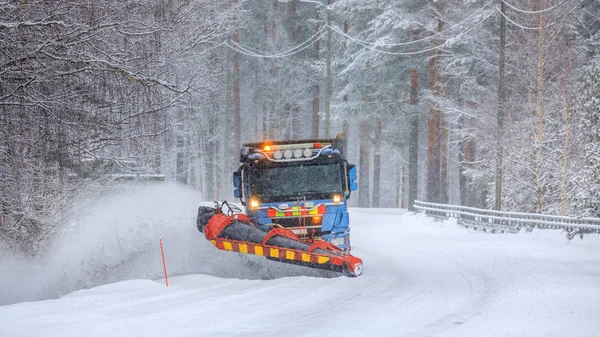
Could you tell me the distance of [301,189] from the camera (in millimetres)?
13461

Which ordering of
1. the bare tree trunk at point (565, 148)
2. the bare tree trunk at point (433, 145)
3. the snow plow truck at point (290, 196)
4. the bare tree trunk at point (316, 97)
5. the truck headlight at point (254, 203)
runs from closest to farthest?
1. the snow plow truck at point (290, 196)
2. the truck headlight at point (254, 203)
3. the bare tree trunk at point (565, 148)
4. the bare tree trunk at point (433, 145)
5. the bare tree trunk at point (316, 97)

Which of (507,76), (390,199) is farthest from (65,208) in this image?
(390,199)

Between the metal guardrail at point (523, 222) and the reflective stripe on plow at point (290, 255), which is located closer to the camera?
the reflective stripe on plow at point (290, 255)

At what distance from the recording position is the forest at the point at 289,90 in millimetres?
8219

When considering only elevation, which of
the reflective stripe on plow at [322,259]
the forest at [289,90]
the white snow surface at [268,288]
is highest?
the forest at [289,90]

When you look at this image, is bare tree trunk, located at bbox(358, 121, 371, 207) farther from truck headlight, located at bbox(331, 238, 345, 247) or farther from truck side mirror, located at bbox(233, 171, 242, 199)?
truck headlight, located at bbox(331, 238, 345, 247)

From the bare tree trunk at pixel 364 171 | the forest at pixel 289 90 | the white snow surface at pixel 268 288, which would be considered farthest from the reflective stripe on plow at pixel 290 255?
the bare tree trunk at pixel 364 171

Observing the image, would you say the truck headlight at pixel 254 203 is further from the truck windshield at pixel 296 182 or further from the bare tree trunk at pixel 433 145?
the bare tree trunk at pixel 433 145

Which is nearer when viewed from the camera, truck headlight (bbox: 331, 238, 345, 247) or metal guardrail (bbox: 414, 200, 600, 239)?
truck headlight (bbox: 331, 238, 345, 247)

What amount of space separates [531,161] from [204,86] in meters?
15.1

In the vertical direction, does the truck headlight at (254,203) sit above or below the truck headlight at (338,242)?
above

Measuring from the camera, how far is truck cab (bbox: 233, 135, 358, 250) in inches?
517

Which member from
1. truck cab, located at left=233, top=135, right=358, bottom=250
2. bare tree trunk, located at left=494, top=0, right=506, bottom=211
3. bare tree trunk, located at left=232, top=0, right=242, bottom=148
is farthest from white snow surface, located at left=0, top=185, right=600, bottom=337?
bare tree trunk, located at left=232, top=0, right=242, bottom=148

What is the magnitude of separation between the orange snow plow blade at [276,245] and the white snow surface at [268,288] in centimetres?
37
